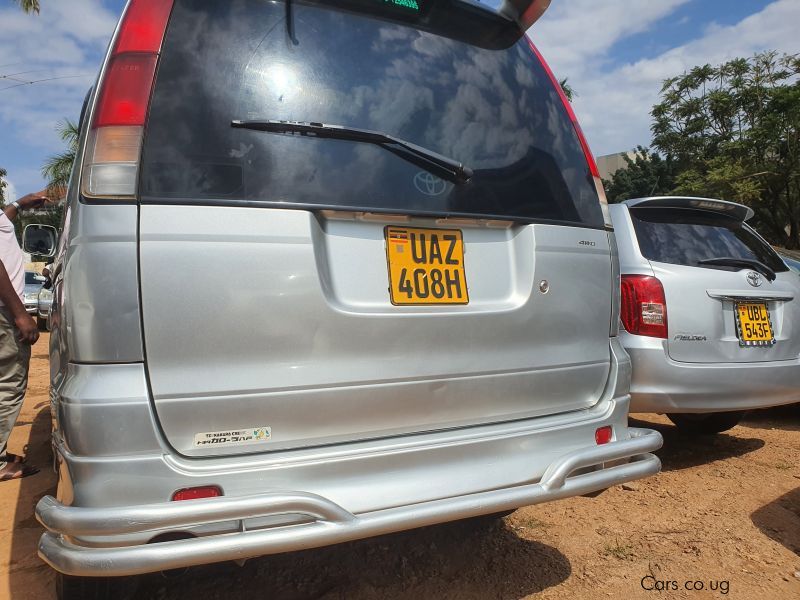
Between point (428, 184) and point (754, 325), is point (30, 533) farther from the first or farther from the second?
point (754, 325)

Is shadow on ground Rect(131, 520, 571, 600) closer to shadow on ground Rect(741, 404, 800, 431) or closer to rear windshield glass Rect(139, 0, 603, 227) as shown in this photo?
rear windshield glass Rect(139, 0, 603, 227)

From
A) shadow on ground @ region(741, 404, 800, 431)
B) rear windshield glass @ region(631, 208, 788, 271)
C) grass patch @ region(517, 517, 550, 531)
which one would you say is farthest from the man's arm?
shadow on ground @ region(741, 404, 800, 431)

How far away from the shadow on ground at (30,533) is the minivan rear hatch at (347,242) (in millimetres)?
1394

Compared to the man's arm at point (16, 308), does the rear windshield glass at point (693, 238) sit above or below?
above

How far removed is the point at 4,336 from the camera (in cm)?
334

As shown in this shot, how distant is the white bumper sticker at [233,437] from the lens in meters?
1.48

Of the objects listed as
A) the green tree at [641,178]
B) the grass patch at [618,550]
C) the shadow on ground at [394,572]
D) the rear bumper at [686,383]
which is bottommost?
the grass patch at [618,550]

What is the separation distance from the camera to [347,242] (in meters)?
1.67

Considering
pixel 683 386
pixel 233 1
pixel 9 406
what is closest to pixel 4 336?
pixel 9 406

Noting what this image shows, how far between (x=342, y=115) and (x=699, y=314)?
7.99 ft

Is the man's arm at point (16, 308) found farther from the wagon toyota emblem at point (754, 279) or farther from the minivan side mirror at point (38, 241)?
the wagon toyota emblem at point (754, 279)

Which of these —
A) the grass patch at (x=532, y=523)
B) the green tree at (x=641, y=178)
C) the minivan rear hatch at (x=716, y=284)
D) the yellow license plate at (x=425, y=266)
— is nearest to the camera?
the yellow license plate at (x=425, y=266)

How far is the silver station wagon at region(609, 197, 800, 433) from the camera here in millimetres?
3178

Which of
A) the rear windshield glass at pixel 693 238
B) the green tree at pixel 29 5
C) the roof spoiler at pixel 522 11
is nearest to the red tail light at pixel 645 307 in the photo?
the rear windshield glass at pixel 693 238
